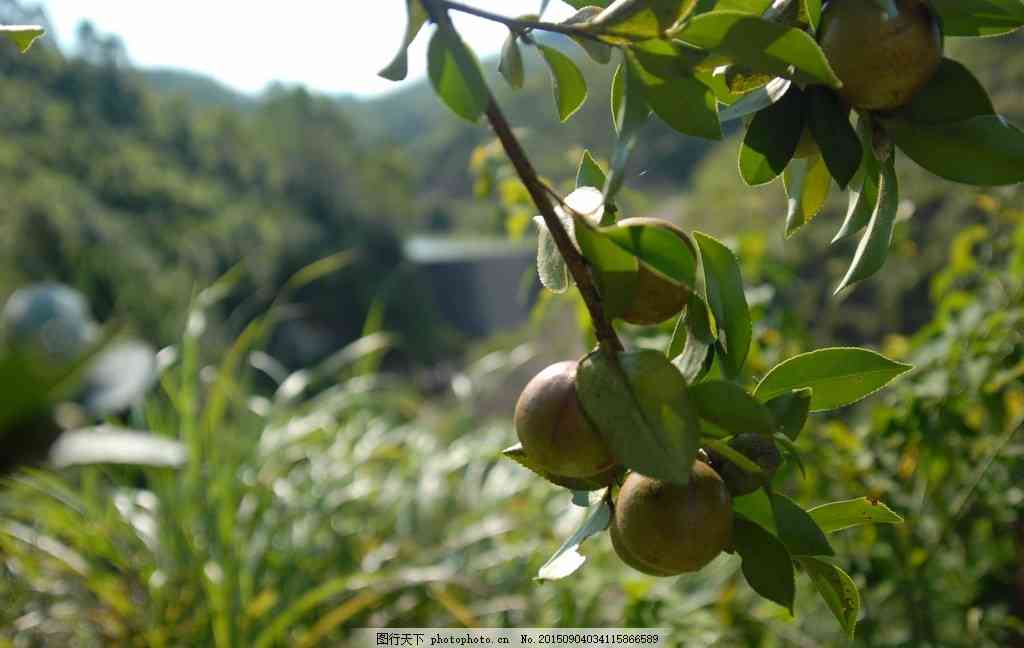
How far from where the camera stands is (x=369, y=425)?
2.43 meters

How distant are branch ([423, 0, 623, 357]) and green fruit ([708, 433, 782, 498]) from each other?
2.3 inches

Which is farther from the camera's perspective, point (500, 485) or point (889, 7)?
point (500, 485)

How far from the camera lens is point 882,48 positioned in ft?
0.90

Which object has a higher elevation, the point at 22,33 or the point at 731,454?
the point at 22,33

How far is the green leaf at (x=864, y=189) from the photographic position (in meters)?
0.31

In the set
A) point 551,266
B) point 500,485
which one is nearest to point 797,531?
point 551,266

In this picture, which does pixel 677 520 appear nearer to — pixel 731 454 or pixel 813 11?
pixel 731 454

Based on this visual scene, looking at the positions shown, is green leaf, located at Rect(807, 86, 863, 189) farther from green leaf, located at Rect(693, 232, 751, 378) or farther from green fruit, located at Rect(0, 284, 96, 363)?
green fruit, located at Rect(0, 284, 96, 363)

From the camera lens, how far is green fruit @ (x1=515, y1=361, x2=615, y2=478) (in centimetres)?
27

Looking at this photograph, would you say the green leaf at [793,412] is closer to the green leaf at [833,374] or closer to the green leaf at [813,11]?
the green leaf at [833,374]

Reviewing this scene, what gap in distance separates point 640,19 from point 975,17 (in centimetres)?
12

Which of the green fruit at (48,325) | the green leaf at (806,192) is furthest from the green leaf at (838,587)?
the green fruit at (48,325)

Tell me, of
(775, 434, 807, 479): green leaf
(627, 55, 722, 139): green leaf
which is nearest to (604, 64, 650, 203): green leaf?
(627, 55, 722, 139): green leaf

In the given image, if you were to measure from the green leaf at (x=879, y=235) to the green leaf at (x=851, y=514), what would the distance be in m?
0.08
